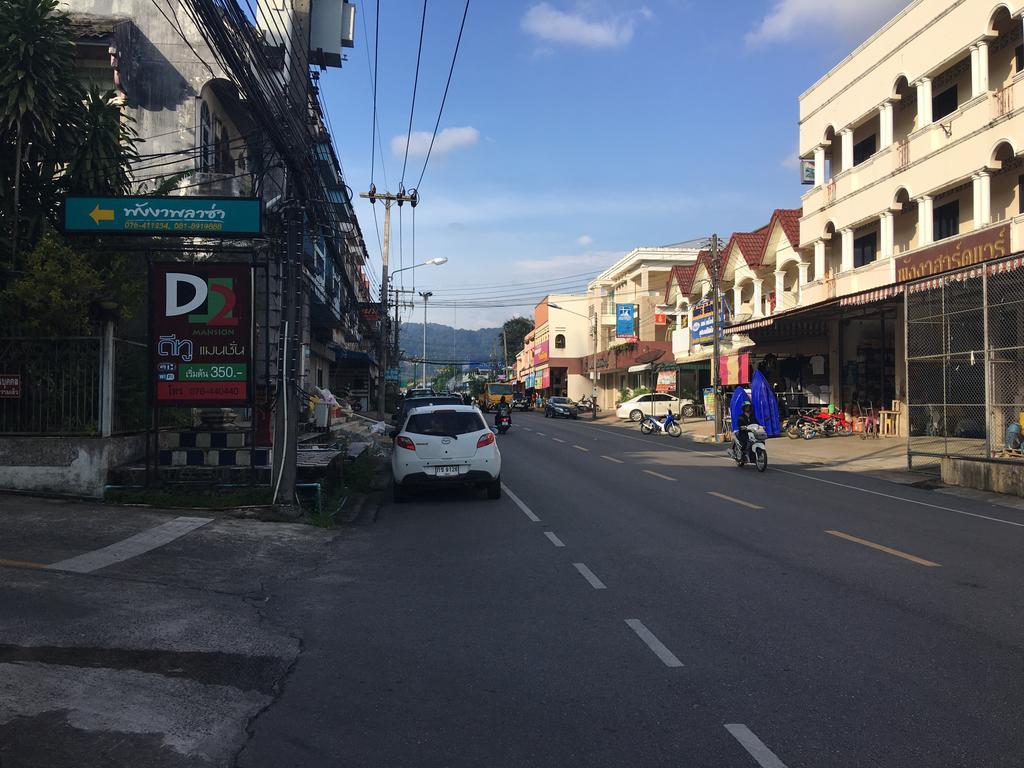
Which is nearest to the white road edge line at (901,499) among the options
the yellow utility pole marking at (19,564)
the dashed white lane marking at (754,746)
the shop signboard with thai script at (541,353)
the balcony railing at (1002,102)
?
the dashed white lane marking at (754,746)

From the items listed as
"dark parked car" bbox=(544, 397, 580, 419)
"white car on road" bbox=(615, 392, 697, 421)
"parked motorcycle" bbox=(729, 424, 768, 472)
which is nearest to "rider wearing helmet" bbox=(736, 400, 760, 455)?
"parked motorcycle" bbox=(729, 424, 768, 472)

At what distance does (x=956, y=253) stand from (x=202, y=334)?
19.6 m

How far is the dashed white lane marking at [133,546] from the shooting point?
25.6 ft

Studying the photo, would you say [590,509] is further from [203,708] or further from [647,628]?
[203,708]

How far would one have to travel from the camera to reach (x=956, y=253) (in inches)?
866

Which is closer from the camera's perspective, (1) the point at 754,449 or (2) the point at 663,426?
(1) the point at 754,449

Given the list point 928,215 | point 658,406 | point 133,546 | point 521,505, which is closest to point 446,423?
point 521,505

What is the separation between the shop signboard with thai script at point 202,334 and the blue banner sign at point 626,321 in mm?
41310

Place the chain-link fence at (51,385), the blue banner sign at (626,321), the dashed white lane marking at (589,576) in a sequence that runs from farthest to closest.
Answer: the blue banner sign at (626,321)
the chain-link fence at (51,385)
the dashed white lane marking at (589,576)

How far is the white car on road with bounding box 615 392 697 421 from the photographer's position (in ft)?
143

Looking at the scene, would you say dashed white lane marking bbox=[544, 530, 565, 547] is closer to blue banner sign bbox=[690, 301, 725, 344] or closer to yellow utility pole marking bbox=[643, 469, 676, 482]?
yellow utility pole marking bbox=[643, 469, 676, 482]

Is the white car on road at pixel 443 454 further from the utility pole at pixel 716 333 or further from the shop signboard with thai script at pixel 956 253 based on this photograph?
the utility pole at pixel 716 333

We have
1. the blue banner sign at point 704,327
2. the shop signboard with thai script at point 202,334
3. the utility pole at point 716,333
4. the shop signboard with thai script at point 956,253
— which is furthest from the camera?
the blue banner sign at point 704,327

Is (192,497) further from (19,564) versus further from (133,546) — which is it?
(19,564)
